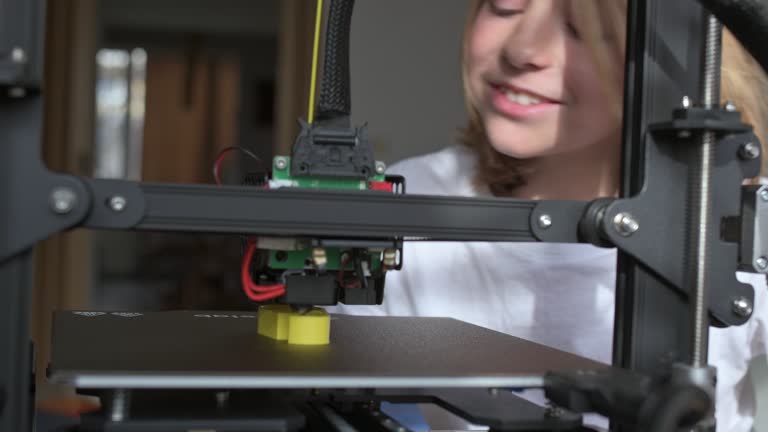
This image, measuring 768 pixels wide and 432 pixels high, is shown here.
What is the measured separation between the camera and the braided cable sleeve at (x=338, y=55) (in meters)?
0.63

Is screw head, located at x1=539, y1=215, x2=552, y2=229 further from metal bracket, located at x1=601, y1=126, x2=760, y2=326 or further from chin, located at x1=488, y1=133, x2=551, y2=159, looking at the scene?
chin, located at x1=488, y1=133, x2=551, y2=159

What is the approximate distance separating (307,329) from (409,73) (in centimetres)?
223

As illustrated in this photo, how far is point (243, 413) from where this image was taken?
0.54 metres

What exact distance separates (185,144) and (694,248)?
783 cm

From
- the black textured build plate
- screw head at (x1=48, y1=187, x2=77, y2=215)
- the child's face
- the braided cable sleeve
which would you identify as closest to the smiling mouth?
the child's face

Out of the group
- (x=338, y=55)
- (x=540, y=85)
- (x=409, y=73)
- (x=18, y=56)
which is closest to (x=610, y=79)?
(x=540, y=85)

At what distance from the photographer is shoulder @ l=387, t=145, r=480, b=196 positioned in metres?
1.34

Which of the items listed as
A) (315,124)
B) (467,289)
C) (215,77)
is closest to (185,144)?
(215,77)

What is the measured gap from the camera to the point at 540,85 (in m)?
0.99

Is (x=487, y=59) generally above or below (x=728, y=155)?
above

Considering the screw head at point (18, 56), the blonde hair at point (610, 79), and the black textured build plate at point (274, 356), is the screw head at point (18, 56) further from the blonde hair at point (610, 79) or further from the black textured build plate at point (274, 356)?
the blonde hair at point (610, 79)

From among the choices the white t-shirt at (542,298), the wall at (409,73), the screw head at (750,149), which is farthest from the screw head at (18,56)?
the wall at (409,73)

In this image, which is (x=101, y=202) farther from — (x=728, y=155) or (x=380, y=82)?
(x=380, y=82)

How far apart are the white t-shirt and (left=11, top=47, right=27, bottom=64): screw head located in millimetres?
753
